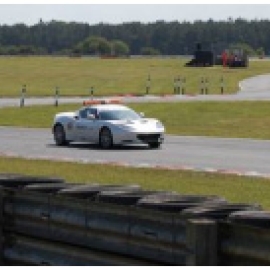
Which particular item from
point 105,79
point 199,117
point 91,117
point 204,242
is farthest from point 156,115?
point 204,242

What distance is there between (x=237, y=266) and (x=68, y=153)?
A: 2090 centimetres

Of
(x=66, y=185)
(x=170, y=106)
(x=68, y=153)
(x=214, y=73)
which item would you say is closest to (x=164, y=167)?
(x=68, y=153)

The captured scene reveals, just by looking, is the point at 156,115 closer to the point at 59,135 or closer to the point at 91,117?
the point at 59,135

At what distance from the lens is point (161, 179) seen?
1981cm

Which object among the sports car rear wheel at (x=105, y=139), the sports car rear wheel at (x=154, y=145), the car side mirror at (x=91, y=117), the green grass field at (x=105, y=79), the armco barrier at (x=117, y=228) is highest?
the armco barrier at (x=117, y=228)

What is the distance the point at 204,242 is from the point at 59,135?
24.7 metres

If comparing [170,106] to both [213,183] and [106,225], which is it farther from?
[106,225]

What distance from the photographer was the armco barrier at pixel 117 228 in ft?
24.8

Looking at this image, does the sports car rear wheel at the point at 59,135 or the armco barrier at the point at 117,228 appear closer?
the armco barrier at the point at 117,228

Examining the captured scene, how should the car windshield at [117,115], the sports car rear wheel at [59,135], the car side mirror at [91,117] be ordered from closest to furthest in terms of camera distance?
the car windshield at [117,115], the car side mirror at [91,117], the sports car rear wheel at [59,135]

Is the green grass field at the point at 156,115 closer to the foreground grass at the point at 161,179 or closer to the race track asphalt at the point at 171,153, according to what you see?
the foreground grass at the point at 161,179

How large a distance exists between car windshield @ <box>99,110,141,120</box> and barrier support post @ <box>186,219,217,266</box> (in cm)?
2337

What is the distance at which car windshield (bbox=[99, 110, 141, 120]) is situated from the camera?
102ft

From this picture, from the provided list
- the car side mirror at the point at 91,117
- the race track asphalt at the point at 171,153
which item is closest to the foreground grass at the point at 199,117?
the race track asphalt at the point at 171,153
